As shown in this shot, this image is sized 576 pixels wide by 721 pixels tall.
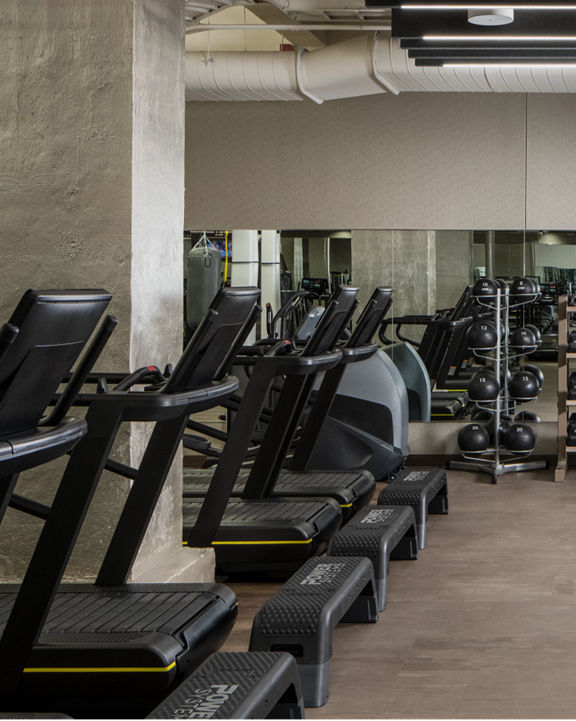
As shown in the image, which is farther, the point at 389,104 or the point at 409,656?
the point at 389,104

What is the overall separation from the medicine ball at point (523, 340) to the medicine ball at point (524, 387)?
0.23 meters

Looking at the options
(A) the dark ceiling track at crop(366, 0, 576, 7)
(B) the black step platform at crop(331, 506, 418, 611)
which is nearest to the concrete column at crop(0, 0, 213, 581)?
(B) the black step platform at crop(331, 506, 418, 611)

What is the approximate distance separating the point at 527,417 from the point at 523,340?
93cm

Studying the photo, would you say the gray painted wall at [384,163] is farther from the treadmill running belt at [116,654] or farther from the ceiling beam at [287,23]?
the treadmill running belt at [116,654]

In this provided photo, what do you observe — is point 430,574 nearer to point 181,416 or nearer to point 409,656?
point 409,656

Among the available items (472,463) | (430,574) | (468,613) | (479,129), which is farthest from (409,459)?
(468,613)

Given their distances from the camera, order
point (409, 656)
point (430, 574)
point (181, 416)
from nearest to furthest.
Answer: point (181, 416) → point (409, 656) → point (430, 574)

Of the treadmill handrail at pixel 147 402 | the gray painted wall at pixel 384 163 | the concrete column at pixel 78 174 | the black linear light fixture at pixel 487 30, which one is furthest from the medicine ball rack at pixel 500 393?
the treadmill handrail at pixel 147 402

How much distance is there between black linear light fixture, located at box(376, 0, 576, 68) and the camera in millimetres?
5617

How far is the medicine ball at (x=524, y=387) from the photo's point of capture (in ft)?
26.3

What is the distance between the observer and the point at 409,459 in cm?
885

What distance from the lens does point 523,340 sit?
26.6 ft

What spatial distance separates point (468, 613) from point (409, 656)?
0.67 m

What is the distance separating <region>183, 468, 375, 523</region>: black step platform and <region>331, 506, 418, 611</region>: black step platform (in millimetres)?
301
